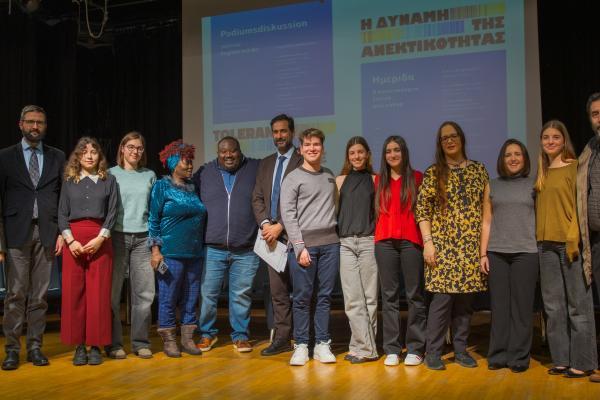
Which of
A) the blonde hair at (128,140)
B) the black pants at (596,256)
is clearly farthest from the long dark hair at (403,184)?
the blonde hair at (128,140)

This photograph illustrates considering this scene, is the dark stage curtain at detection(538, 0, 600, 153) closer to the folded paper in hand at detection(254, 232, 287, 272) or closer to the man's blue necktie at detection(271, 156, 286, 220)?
the man's blue necktie at detection(271, 156, 286, 220)

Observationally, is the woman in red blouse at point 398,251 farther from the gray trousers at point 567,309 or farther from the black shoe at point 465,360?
the gray trousers at point 567,309

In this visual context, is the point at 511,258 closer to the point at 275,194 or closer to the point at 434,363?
the point at 434,363

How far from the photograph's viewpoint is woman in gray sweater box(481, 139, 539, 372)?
135 inches

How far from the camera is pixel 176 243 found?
158 inches

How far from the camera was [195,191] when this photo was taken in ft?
13.9

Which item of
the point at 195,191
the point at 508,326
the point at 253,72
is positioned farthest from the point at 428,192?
the point at 253,72

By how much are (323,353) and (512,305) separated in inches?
44.4

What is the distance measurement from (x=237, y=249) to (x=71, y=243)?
3.47 feet

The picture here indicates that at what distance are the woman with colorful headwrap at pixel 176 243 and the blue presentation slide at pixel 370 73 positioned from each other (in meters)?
1.79

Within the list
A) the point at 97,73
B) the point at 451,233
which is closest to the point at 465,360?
the point at 451,233

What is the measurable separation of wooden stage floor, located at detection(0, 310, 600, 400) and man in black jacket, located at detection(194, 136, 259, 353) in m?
0.28

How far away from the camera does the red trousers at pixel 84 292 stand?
378cm

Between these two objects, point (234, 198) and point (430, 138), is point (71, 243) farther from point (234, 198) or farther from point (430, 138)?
point (430, 138)
